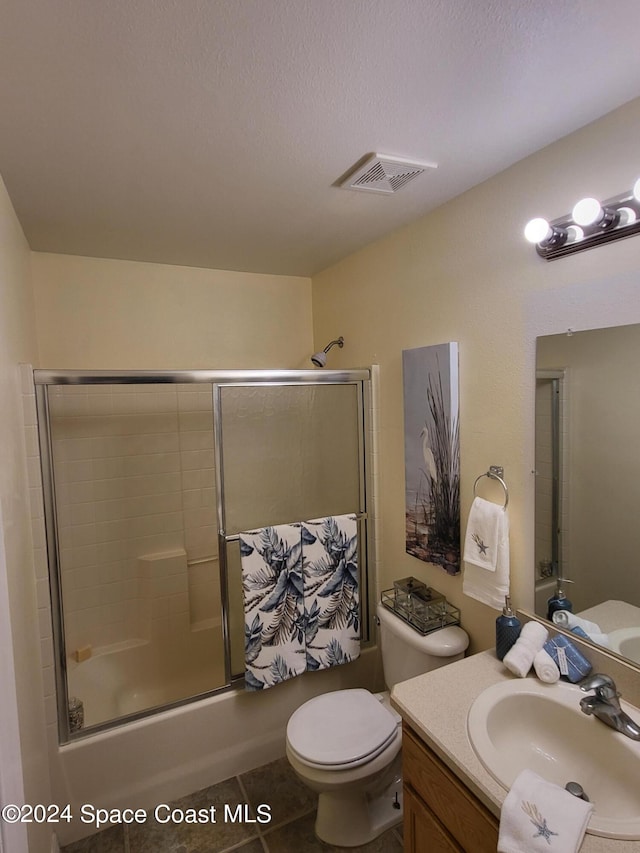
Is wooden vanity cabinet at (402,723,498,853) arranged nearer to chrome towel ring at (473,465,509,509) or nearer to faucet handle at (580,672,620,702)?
faucet handle at (580,672,620,702)

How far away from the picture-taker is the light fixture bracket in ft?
3.94

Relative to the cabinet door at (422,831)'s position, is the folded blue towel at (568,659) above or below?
above

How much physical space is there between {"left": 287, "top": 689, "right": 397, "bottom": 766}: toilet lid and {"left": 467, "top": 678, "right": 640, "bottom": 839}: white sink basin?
1.81 ft

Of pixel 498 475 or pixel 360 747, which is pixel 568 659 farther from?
pixel 360 747

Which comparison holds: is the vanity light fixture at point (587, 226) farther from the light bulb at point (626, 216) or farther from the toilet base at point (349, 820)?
the toilet base at point (349, 820)

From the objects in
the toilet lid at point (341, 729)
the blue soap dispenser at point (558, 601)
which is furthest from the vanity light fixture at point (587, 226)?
the toilet lid at point (341, 729)

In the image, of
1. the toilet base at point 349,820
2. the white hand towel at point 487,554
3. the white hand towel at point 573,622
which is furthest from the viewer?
the toilet base at point 349,820

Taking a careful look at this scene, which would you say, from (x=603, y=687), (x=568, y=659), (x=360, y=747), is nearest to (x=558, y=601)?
(x=568, y=659)

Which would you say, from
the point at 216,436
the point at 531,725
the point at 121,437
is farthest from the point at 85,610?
the point at 531,725

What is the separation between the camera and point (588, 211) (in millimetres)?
1222

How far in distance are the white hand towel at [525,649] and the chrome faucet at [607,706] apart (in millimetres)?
163

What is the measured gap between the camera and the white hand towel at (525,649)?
1400 mm

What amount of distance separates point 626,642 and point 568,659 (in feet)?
0.55

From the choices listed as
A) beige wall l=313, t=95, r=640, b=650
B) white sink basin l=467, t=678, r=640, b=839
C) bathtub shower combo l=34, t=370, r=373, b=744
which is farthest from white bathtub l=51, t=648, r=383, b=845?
white sink basin l=467, t=678, r=640, b=839
